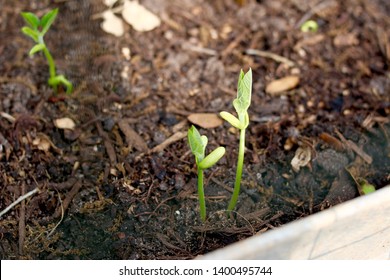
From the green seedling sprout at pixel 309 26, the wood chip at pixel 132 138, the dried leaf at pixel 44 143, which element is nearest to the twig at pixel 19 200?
the dried leaf at pixel 44 143

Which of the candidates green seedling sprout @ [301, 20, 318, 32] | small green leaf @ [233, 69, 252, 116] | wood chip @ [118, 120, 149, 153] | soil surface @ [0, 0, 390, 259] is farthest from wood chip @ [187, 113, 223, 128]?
green seedling sprout @ [301, 20, 318, 32]

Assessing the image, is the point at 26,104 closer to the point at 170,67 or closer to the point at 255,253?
the point at 170,67

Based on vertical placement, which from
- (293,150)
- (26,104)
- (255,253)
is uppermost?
(255,253)

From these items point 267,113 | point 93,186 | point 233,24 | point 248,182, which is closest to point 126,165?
point 93,186

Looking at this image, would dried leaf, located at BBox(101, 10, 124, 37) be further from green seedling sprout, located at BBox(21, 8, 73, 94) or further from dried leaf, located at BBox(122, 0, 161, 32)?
green seedling sprout, located at BBox(21, 8, 73, 94)

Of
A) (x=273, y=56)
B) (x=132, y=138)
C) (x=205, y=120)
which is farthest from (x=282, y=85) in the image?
(x=132, y=138)

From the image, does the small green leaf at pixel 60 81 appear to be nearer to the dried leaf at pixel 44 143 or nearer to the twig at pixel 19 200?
the dried leaf at pixel 44 143
